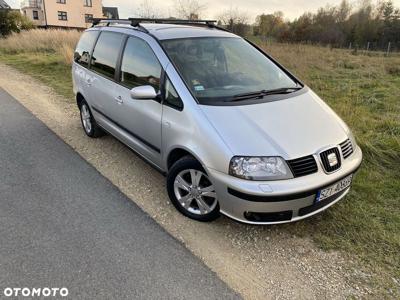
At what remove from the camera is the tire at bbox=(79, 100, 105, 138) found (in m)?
5.14

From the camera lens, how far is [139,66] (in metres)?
3.70

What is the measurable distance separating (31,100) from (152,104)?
5.44 metres

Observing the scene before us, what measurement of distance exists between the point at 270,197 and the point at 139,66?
6.94ft

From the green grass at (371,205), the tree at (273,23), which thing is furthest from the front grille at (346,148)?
the tree at (273,23)

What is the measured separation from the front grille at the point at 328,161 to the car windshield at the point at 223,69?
881 millimetres

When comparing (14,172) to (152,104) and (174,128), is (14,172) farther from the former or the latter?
(174,128)

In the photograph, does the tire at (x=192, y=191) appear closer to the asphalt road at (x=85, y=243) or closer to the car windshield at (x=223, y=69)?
the asphalt road at (x=85, y=243)

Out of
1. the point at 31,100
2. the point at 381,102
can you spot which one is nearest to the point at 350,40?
the point at 381,102

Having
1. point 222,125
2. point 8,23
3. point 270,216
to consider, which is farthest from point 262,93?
point 8,23

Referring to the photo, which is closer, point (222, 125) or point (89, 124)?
point (222, 125)

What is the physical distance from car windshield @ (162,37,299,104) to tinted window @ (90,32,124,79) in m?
0.94

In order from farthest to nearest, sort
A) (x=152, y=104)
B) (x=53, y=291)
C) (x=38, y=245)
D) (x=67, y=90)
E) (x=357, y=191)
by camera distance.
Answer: (x=67, y=90), (x=357, y=191), (x=152, y=104), (x=38, y=245), (x=53, y=291)

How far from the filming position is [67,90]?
8.62 meters

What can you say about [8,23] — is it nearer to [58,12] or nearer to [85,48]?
[58,12]
